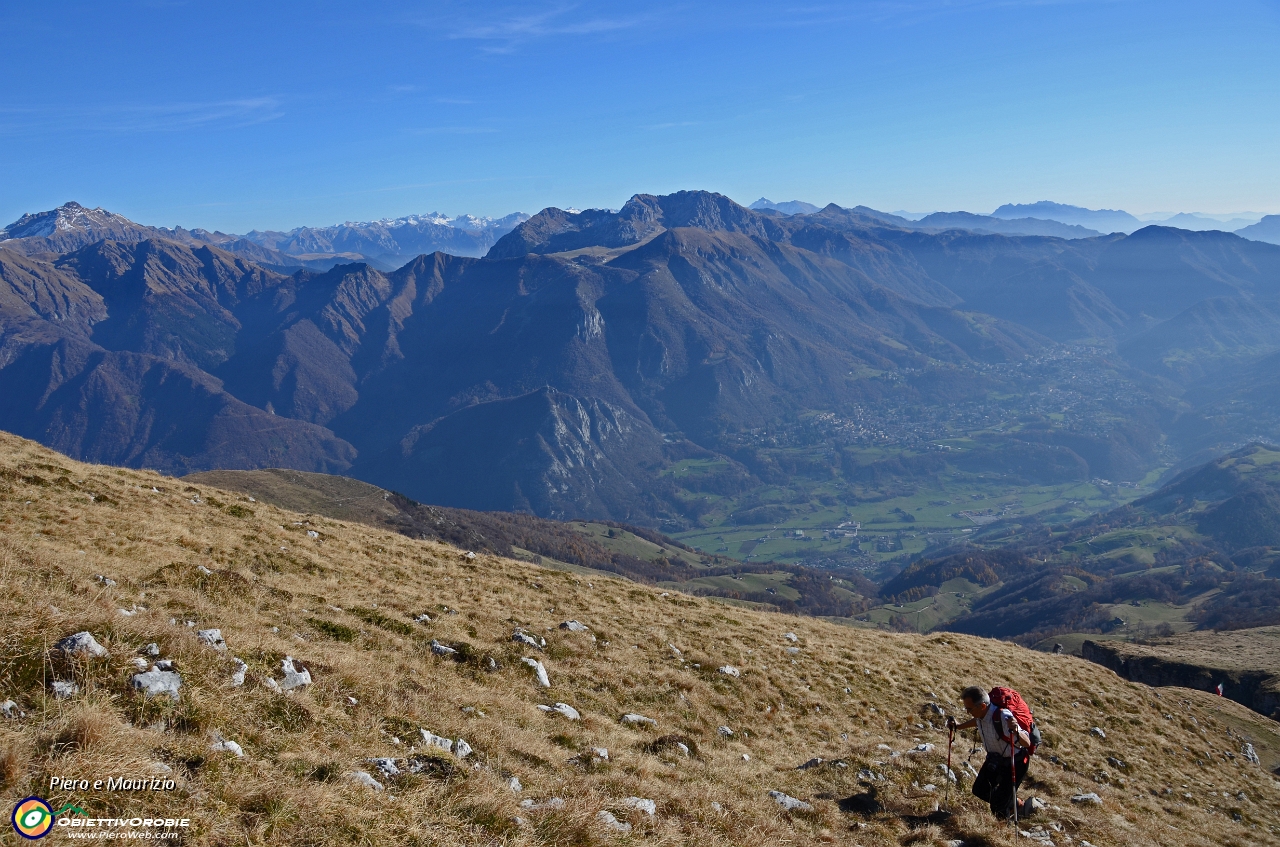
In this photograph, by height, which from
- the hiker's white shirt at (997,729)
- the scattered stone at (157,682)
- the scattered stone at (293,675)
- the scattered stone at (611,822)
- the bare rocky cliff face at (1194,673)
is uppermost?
the scattered stone at (157,682)

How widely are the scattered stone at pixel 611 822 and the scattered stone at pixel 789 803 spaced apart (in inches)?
194

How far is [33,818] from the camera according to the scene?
6.63 meters

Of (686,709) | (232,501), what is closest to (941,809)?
(686,709)

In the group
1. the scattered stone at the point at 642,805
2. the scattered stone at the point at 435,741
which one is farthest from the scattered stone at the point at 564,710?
the scattered stone at the point at 642,805

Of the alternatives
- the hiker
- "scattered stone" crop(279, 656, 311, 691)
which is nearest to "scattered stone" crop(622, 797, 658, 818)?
"scattered stone" crop(279, 656, 311, 691)

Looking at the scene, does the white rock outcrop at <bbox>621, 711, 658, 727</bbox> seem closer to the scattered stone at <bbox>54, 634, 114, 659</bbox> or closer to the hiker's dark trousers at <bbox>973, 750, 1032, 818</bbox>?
the hiker's dark trousers at <bbox>973, 750, 1032, 818</bbox>

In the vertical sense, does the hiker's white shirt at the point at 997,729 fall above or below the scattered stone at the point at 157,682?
below

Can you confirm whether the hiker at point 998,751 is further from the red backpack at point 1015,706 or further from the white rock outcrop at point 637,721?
the white rock outcrop at point 637,721

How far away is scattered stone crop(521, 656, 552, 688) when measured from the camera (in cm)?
1772

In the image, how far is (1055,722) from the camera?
1027 inches

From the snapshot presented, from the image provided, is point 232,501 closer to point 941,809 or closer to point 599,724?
point 599,724

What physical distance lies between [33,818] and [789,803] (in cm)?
1235

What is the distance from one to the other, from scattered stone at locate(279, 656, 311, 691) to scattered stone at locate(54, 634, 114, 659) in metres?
2.90

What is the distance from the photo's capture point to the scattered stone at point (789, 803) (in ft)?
45.1
